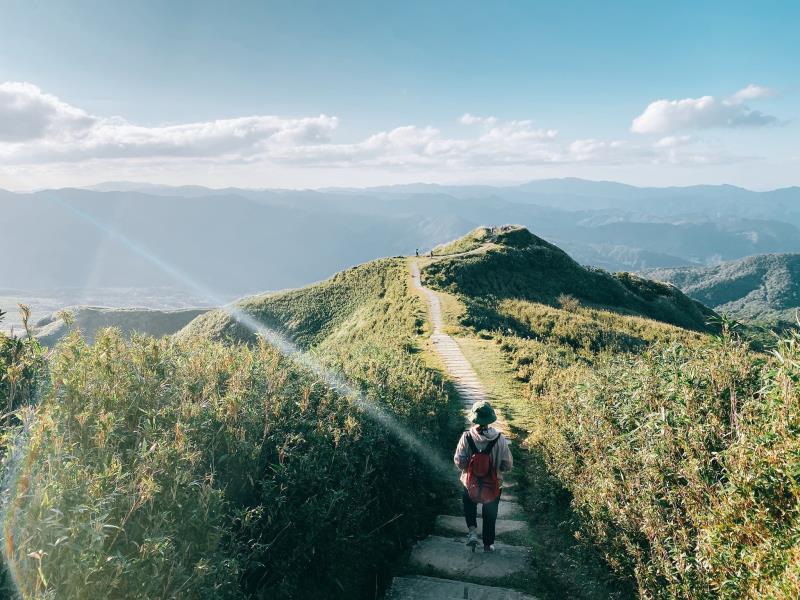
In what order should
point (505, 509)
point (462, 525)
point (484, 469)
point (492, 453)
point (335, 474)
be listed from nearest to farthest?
point (335, 474), point (484, 469), point (492, 453), point (462, 525), point (505, 509)

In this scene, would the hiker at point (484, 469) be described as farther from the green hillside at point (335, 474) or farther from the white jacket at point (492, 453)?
the green hillside at point (335, 474)

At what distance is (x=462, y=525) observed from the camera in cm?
855

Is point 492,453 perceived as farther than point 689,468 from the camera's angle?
Yes

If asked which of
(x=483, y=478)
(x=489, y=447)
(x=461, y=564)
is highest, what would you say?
(x=489, y=447)

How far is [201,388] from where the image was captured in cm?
660

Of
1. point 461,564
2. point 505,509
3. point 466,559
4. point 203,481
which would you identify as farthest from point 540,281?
point 203,481

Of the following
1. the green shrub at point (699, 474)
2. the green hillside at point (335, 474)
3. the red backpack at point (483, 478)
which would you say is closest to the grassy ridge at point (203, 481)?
the green hillside at point (335, 474)

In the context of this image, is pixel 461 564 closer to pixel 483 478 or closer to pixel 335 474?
pixel 483 478

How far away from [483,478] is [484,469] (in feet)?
0.50

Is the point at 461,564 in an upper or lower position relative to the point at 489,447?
lower

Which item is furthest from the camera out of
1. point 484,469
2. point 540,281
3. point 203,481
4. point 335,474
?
point 540,281

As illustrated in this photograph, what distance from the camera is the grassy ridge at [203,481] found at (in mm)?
3688

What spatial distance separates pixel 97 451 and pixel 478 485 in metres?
5.24

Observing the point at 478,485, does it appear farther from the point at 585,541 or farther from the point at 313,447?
the point at 313,447
